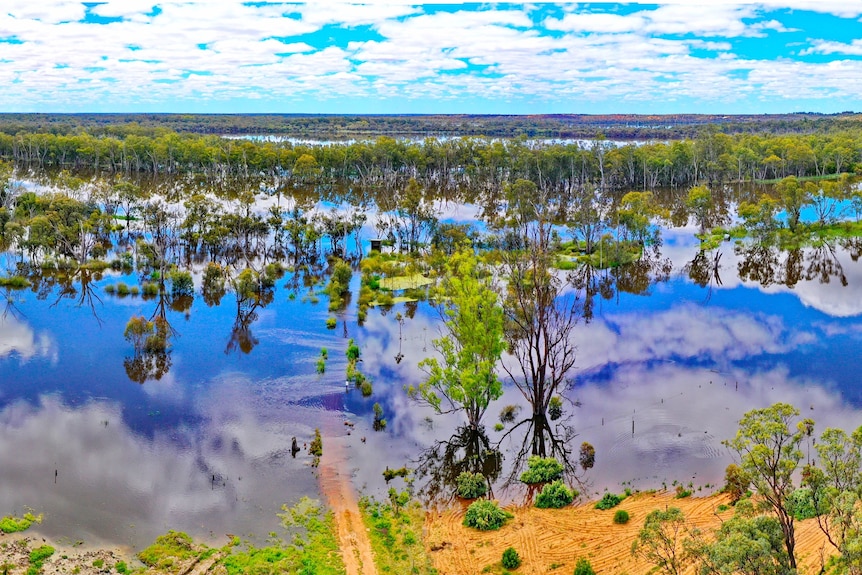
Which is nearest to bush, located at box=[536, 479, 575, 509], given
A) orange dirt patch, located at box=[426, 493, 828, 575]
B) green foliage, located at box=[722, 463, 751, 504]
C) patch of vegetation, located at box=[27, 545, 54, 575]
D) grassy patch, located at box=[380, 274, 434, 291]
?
orange dirt patch, located at box=[426, 493, 828, 575]

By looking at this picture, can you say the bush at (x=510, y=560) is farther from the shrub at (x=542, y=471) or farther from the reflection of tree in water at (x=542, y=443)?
the shrub at (x=542, y=471)

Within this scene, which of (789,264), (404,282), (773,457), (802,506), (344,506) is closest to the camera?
(773,457)

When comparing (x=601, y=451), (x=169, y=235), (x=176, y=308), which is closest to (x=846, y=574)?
(x=601, y=451)

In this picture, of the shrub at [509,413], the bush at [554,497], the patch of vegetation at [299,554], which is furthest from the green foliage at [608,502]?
the patch of vegetation at [299,554]

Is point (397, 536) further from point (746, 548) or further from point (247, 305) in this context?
point (247, 305)

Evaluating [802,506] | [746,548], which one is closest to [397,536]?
[746,548]

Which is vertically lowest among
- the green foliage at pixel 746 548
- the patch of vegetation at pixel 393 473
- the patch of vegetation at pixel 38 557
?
the patch of vegetation at pixel 38 557
